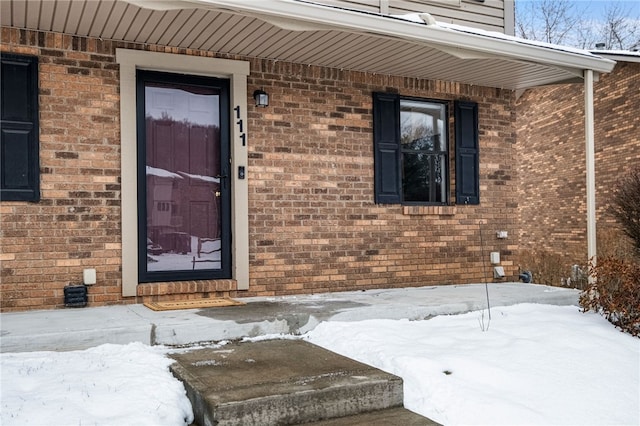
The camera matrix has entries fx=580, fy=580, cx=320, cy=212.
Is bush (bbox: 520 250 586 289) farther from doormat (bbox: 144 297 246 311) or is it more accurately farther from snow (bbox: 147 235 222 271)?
doormat (bbox: 144 297 246 311)

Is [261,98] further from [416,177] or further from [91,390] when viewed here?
[91,390]

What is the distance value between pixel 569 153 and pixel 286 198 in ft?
30.8

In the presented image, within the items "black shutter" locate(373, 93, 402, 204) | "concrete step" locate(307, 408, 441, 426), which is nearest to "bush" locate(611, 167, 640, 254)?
"black shutter" locate(373, 93, 402, 204)

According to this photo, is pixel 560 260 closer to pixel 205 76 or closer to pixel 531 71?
pixel 531 71

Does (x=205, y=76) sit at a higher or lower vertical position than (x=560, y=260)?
higher

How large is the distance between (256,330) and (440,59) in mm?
3685

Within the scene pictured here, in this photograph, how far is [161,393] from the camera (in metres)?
3.18

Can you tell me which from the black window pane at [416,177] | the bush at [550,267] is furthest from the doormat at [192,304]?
the bush at [550,267]

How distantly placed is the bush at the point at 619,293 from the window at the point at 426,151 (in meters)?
2.28

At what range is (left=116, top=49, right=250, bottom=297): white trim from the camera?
5.51 meters

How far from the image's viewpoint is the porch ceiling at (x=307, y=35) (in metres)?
4.71

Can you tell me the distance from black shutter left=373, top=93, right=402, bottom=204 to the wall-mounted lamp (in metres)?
1.40

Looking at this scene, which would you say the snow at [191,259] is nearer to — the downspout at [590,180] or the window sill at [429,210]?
the window sill at [429,210]

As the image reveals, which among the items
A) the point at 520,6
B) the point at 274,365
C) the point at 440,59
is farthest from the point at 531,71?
the point at 520,6
